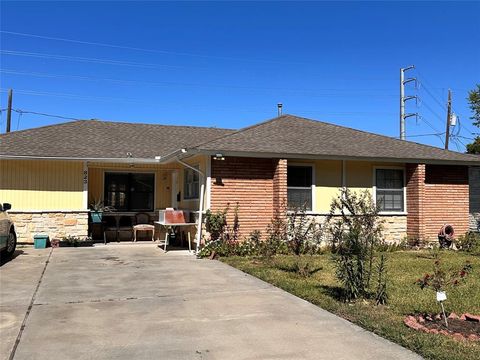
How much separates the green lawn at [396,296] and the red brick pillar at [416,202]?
7.55 feet

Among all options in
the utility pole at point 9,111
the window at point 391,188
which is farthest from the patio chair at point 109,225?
the utility pole at point 9,111

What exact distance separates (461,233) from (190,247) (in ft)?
29.8

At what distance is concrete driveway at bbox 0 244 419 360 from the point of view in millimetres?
5070

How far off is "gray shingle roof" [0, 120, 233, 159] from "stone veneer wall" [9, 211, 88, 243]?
188 cm

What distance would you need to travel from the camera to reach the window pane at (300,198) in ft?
47.6

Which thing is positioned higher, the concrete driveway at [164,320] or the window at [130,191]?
the window at [130,191]

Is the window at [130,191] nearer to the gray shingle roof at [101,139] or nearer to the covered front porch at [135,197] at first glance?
the covered front porch at [135,197]

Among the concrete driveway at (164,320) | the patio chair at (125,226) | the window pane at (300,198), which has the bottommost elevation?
the concrete driveway at (164,320)

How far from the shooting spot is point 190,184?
15789 mm

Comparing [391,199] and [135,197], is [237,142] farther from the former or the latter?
[391,199]

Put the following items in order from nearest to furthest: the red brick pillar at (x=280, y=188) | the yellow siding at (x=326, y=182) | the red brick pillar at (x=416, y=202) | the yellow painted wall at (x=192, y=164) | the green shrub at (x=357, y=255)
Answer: the green shrub at (x=357, y=255), the red brick pillar at (x=280, y=188), the yellow painted wall at (x=192, y=164), the yellow siding at (x=326, y=182), the red brick pillar at (x=416, y=202)

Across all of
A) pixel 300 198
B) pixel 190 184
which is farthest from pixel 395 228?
pixel 190 184

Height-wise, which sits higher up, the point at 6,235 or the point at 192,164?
the point at 192,164

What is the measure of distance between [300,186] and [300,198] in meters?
0.37
